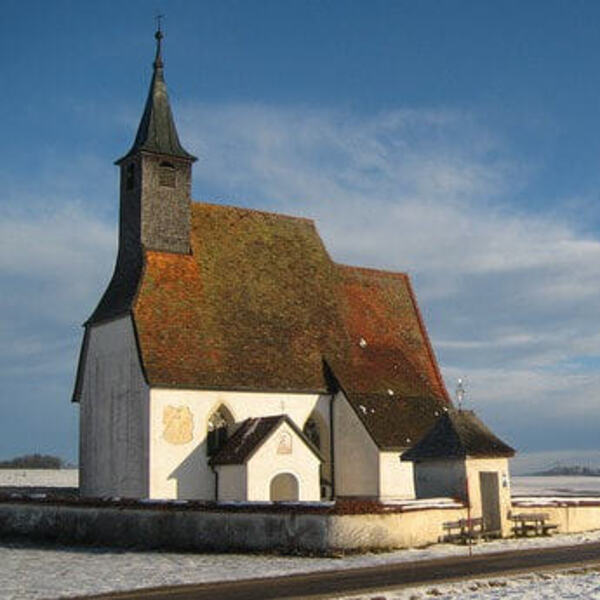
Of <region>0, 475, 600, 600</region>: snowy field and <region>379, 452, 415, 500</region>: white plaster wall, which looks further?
<region>379, 452, 415, 500</region>: white plaster wall

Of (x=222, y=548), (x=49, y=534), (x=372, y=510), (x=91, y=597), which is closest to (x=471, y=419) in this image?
(x=372, y=510)

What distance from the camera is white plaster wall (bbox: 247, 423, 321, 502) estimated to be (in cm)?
3102

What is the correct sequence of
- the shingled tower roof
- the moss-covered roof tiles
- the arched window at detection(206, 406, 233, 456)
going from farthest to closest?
the shingled tower roof → the moss-covered roof tiles → the arched window at detection(206, 406, 233, 456)

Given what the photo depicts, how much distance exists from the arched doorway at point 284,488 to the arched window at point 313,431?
11.3 ft

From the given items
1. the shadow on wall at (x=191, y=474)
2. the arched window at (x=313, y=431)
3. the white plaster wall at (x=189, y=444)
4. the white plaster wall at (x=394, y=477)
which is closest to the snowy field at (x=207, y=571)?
the white plaster wall at (x=189, y=444)

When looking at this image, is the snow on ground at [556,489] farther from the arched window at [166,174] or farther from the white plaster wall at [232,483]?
the arched window at [166,174]

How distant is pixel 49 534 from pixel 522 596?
17677 mm

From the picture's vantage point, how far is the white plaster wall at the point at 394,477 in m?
34.4

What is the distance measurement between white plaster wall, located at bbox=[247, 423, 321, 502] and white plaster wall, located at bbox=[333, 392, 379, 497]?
2992mm

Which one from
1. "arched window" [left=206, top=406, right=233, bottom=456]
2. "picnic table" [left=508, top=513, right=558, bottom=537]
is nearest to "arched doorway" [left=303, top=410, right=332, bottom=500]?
"arched window" [left=206, top=406, right=233, bottom=456]

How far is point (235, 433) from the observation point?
33.3m

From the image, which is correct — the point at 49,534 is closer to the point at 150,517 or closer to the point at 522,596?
the point at 150,517

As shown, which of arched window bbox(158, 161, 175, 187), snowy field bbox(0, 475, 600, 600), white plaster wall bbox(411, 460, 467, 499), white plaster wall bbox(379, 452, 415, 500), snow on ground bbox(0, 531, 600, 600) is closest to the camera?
snowy field bbox(0, 475, 600, 600)

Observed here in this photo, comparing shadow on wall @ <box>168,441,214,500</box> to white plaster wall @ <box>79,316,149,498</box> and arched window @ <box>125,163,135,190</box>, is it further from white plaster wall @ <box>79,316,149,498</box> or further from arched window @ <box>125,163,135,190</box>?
arched window @ <box>125,163,135,190</box>
